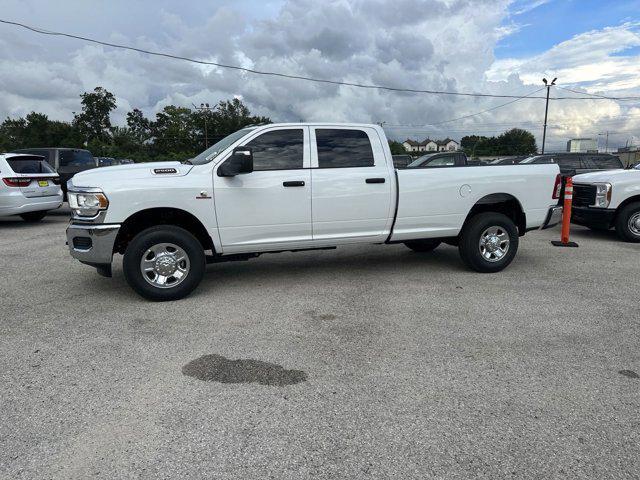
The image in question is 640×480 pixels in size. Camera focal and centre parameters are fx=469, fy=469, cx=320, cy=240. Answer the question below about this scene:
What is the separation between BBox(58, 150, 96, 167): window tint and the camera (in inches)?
553

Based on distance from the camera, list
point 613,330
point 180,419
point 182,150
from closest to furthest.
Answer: point 180,419
point 613,330
point 182,150

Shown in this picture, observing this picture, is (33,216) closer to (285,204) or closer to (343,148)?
(285,204)

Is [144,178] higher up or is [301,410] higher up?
[144,178]

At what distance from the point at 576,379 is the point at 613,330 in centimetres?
129

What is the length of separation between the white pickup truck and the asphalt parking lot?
0.53 metres

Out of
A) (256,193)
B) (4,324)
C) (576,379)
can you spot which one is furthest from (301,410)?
(4,324)

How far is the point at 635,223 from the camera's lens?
873 cm

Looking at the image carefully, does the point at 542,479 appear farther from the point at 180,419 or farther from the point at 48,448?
the point at 48,448

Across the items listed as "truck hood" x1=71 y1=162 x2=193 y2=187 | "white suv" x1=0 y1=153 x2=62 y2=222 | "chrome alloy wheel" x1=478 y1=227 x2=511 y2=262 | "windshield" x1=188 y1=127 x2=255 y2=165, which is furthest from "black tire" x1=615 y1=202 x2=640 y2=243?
"white suv" x1=0 y1=153 x2=62 y2=222

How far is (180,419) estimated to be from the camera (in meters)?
2.85

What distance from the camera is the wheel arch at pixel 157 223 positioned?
201 inches

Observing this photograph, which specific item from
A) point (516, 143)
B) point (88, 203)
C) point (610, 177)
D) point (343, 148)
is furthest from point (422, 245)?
point (516, 143)

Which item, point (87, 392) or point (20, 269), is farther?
point (20, 269)

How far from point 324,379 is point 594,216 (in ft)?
25.0
